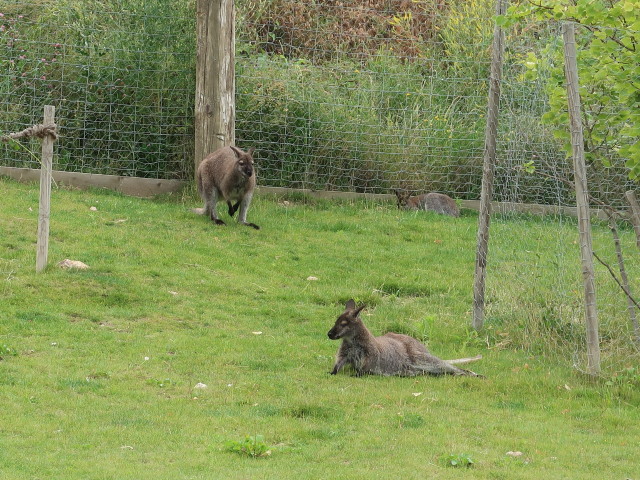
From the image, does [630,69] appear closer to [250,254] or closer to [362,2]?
[250,254]

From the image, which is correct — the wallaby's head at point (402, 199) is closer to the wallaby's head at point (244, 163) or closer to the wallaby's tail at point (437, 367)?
the wallaby's head at point (244, 163)

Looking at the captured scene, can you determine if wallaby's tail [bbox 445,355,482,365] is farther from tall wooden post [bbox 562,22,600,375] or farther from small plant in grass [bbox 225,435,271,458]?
small plant in grass [bbox 225,435,271,458]

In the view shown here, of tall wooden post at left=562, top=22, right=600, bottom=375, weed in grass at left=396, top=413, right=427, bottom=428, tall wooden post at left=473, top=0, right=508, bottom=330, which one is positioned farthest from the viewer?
tall wooden post at left=473, top=0, right=508, bottom=330

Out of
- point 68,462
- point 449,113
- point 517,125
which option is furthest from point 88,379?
point 449,113

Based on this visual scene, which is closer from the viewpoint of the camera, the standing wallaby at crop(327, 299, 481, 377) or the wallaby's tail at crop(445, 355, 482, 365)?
the standing wallaby at crop(327, 299, 481, 377)

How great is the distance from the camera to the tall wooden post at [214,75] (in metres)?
14.3

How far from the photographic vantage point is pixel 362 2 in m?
19.6

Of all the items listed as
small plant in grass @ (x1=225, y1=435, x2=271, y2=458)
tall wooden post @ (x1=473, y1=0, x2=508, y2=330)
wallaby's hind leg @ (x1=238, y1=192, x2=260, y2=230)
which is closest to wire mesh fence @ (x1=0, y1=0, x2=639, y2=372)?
wallaby's hind leg @ (x1=238, y1=192, x2=260, y2=230)

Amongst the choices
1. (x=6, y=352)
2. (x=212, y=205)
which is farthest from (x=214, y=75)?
(x=6, y=352)

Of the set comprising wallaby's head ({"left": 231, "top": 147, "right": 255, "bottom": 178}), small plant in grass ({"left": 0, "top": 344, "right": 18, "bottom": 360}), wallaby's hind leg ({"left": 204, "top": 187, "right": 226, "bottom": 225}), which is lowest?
small plant in grass ({"left": 0, "top": 344, "right": 18, "bottom": 360})

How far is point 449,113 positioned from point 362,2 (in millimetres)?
4851

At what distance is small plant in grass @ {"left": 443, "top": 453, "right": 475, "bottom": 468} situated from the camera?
629 centimetres

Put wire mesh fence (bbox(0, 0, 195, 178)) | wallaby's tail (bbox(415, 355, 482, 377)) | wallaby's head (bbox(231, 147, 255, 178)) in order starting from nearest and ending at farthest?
wallaby's tail (bbox(415, 355, 482, 377)), wallaby's head (bbox(231, 147, 255, 178)), wire mesh fence (bbox(0, 0, 195, 178))

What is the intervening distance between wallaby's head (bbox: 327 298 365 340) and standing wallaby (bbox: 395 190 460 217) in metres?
6.48
